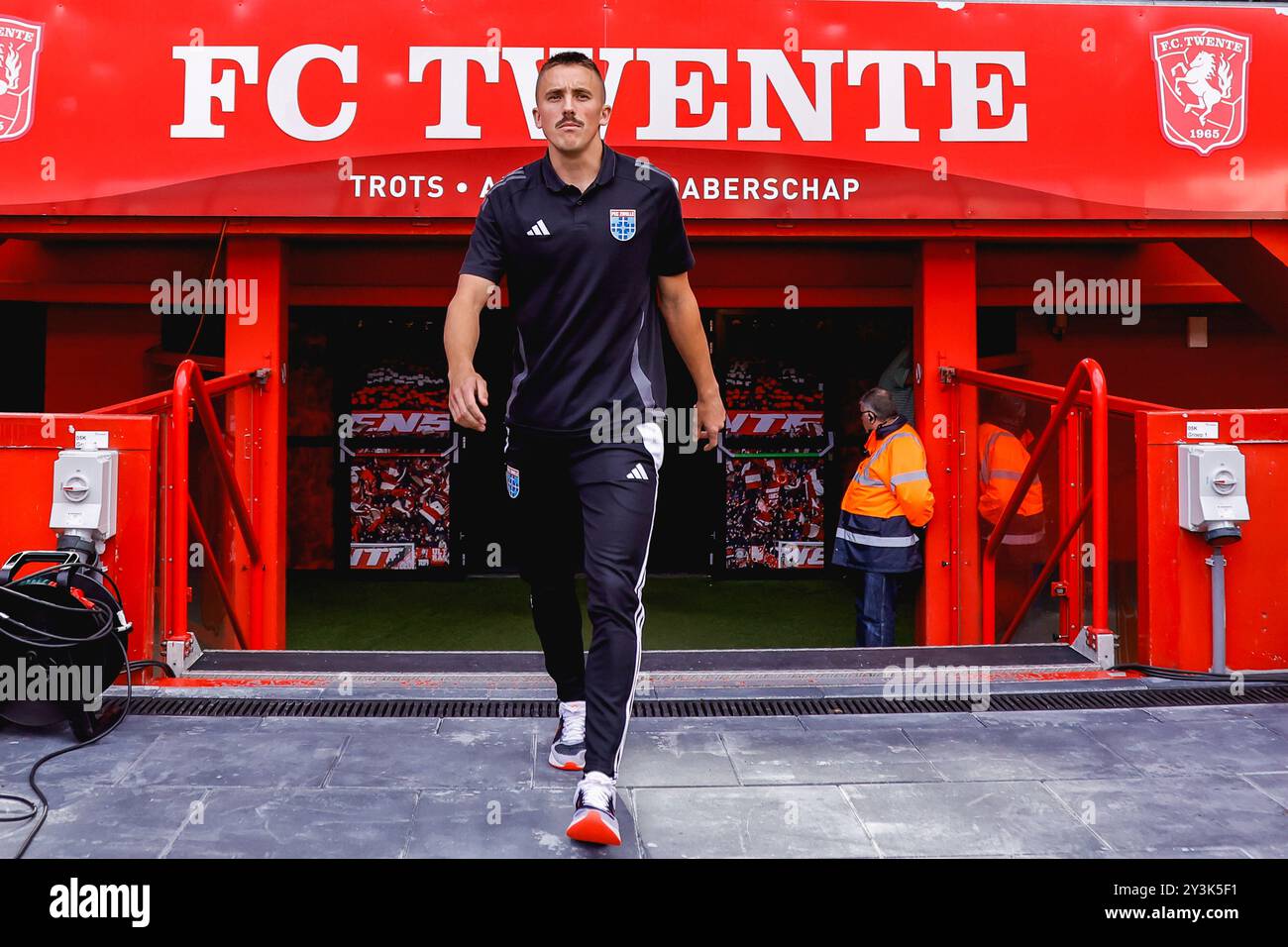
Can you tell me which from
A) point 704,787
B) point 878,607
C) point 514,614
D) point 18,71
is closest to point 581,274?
point 704,787

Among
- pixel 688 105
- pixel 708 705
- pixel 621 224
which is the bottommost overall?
pixel 708 705

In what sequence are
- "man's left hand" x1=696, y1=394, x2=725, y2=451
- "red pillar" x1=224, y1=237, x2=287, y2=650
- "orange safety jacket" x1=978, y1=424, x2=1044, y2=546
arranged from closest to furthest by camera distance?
"man's left hand" x1=696, y1=394, x2=725, y2=451 < "orange safety jacket" x1=978, y1=424, x2=1044, y2=546 < "red pillar" x1=224, y1=237, x2=287, y2=650

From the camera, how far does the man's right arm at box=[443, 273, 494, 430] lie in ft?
8.29

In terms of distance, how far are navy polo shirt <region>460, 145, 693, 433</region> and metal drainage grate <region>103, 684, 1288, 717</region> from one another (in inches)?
50.4

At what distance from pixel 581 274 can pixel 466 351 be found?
339 mm

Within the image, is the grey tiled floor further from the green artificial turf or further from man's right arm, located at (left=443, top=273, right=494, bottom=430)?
the green artificial turf

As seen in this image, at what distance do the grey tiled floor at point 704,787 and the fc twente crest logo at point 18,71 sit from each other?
12.7 ft

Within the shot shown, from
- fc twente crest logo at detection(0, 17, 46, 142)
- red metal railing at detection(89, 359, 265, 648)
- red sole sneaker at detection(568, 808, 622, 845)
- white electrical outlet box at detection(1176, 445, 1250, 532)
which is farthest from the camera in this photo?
fc twente crest logo at detection(0, 17, 46, 142)

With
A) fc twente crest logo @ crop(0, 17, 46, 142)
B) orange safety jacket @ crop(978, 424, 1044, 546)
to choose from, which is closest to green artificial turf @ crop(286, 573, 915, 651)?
orange safety jacket @ crop(978, 424, 1044, 546)

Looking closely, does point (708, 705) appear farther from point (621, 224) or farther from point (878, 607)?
point (878, 607)

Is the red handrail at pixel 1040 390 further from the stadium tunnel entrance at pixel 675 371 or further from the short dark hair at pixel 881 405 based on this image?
the short dark hair at pixel 881 405

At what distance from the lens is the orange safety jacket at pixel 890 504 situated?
576 centimetres

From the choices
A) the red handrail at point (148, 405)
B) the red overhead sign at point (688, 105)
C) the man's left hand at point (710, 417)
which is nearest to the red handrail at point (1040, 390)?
the red overhead sign at point (688, 105)

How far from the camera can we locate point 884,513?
5875 mm
